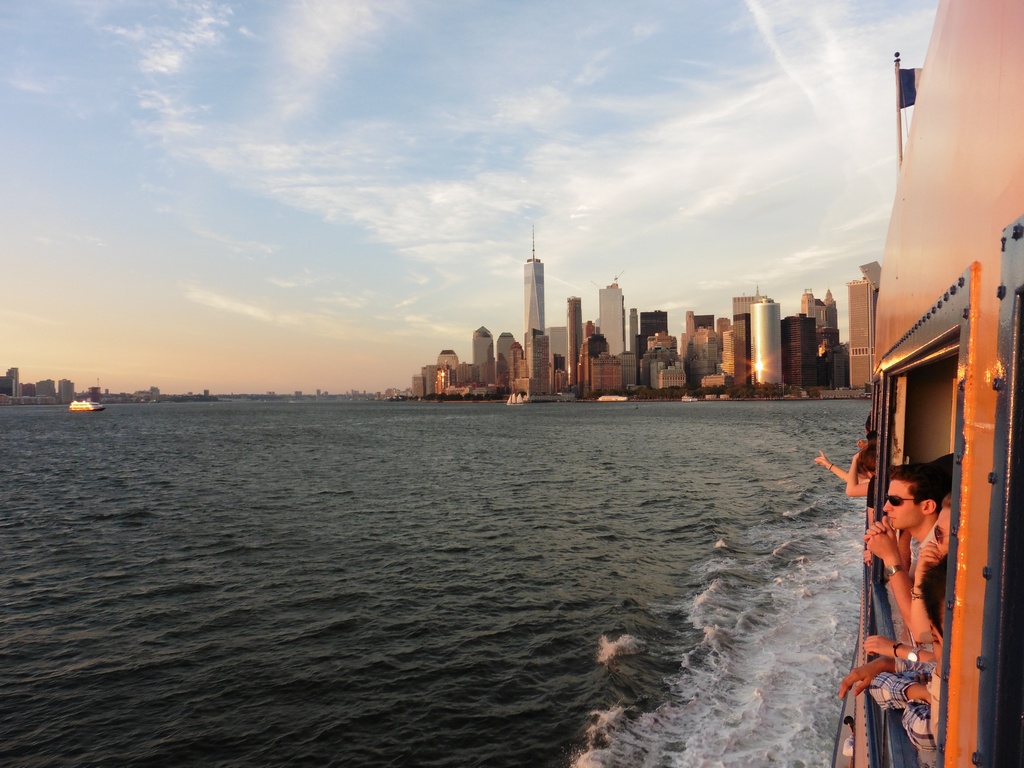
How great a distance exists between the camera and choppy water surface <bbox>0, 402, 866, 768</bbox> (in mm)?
8891

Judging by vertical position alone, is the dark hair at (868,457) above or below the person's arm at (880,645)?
above

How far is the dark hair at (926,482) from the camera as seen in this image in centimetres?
335

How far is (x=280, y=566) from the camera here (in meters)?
17.9

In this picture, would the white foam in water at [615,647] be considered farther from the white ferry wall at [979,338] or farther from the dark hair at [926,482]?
the white ferry wall at [979,338]

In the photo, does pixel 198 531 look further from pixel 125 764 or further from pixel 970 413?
pixel 970 413

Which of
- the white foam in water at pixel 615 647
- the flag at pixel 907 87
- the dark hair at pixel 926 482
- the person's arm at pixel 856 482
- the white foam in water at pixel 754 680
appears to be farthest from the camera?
the white foam in water at pixel 615 647

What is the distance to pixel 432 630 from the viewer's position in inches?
505

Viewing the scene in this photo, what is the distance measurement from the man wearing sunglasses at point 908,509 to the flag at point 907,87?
5.52m

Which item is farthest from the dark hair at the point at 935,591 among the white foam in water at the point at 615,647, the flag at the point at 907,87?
the white foam in water at the point at 615,647

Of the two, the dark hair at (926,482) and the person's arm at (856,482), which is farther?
the person's arm at (856,482)

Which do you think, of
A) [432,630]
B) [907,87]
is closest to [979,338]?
[907,87]

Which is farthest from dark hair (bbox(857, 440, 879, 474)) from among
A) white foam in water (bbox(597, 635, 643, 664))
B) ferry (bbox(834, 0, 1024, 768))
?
white foam in water (bbox(597, 635, 643, 664))

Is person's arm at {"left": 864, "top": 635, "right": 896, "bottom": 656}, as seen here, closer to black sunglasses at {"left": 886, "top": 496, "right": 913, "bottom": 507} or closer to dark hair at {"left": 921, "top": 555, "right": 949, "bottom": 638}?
dark hair at {"left": 921, "top": 555, "right": 949, "bottom": 638}

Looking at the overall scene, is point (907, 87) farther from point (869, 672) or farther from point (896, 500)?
point (869, 672)
